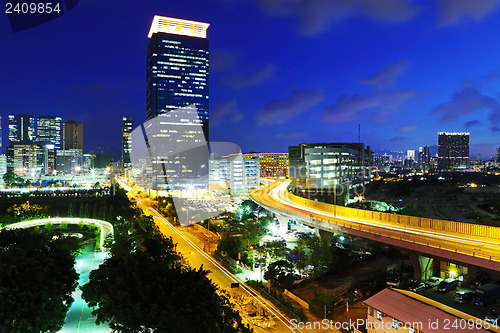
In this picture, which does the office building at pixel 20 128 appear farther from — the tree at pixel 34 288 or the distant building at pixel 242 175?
the tree at pixel 34 288

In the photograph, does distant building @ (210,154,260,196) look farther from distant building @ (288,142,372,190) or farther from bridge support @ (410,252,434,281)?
bridge support @ (410,252,434,281)

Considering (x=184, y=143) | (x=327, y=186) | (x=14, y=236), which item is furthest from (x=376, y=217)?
(x=184, y=143)

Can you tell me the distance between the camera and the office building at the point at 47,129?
490 feet

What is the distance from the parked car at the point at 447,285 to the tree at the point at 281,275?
789 centimetres

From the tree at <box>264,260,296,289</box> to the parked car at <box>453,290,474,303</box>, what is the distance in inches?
317

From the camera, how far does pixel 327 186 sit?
60969 millimetres

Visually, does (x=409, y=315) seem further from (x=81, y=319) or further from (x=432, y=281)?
(x=81, y=319)

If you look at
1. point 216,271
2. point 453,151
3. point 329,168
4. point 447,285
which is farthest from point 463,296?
point 453,151

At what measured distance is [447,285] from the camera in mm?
16656

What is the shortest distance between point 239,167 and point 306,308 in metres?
56.2

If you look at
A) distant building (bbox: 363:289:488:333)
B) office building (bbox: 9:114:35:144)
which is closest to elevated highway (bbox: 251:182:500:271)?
distant building (bbox: 363:289:488:333)

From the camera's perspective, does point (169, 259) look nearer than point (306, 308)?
No

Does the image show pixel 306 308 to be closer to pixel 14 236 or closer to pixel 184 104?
pixel 14 236

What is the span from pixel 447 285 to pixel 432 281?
104 centimetres
